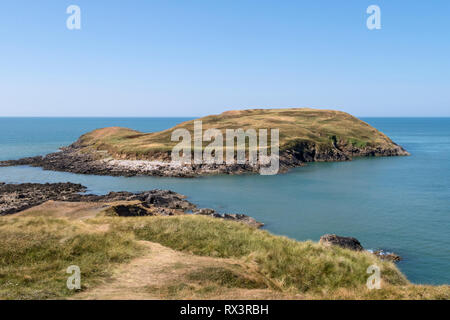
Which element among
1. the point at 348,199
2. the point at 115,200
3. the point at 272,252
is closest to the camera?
the point at 272,252

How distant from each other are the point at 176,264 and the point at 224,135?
100553 millimetres

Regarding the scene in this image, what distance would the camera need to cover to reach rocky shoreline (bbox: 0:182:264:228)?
4547 centimetres

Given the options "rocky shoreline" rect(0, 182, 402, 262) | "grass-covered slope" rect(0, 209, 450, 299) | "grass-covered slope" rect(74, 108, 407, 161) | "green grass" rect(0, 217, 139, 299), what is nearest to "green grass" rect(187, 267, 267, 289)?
"grass-covered slope" rect(0, 209, 450, 299)

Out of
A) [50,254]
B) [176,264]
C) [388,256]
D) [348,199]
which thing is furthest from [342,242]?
[348,199]

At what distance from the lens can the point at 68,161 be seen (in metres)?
102

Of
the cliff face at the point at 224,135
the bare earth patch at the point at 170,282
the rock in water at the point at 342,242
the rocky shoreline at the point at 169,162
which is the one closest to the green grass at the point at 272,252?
the bare earth patch at the point at 170,282

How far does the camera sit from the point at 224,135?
118750 millimetres

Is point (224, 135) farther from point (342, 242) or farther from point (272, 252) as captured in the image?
point (272, 252)

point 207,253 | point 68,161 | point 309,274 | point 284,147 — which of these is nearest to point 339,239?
point 309,274

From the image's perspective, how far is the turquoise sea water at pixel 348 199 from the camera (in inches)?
1505

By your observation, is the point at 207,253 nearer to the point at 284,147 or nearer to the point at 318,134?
the point at 284,147

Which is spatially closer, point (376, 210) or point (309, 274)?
point (309, 274)

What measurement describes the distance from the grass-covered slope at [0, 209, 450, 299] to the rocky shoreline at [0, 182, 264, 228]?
56.5 feet
